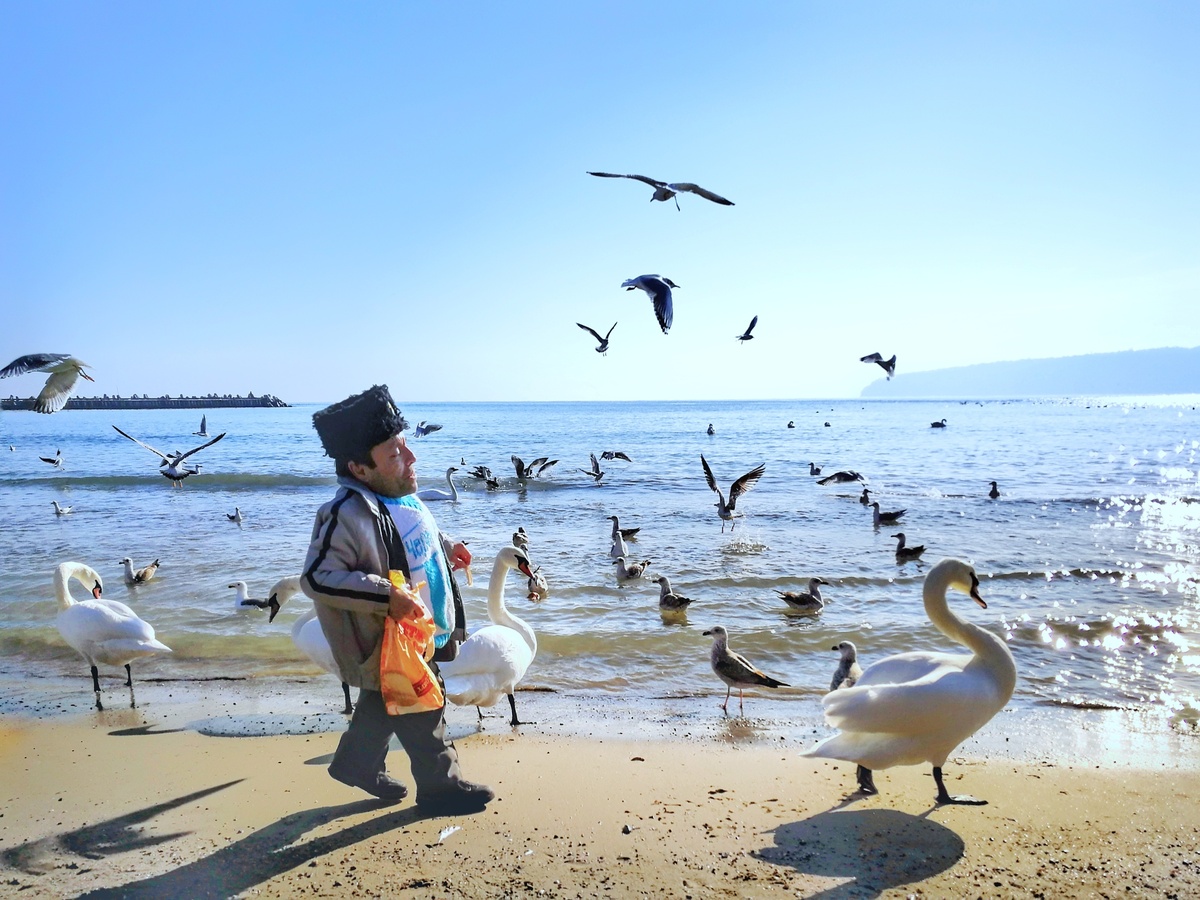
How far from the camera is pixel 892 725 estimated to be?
385cm

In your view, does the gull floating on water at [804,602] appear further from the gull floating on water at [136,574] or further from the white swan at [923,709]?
the gull floating on water at [136,574]

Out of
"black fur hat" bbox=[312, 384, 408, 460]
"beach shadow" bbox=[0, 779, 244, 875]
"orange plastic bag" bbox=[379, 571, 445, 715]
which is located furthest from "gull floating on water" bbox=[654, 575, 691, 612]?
"beach shadow" bbox=[0, 779, 244, 875]

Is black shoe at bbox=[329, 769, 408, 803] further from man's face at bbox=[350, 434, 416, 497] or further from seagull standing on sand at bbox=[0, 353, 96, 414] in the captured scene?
seagull standing on sand at bbox=[0, 353, 96, 414]

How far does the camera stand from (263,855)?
3527 millimetres

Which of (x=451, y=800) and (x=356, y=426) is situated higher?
(x=356, y=426)

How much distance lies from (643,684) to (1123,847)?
375 centimetres

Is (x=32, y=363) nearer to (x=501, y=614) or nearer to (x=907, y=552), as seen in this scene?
(x=501, y=614)

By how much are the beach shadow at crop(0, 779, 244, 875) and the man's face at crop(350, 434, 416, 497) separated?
77.6 inches

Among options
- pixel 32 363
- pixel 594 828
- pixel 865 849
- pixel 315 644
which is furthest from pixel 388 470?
pixel 32 363

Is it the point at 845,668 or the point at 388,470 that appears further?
the point at 845,668

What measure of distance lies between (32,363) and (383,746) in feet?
19.2

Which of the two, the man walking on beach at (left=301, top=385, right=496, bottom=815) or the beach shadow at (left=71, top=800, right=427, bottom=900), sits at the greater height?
the man walking on beach at (left=301, top=385, right=496, bottom=815)

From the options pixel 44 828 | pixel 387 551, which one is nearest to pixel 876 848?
pixel 387 551

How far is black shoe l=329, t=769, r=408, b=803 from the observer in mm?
3867
